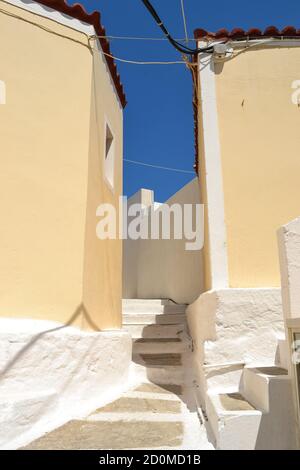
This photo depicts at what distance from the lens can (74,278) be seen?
4.62 m

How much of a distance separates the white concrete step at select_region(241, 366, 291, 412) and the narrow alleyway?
60cm

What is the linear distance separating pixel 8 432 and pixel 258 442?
7.25 feet

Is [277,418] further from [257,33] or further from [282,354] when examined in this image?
[257,33]

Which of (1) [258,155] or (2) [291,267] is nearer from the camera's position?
(2) [291,267]

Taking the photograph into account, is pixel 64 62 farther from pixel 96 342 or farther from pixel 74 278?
pixel 96 342

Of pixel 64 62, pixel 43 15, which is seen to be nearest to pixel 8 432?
pixel 64 62

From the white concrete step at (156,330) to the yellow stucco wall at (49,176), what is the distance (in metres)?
1.96

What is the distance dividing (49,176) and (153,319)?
4282 millimetres

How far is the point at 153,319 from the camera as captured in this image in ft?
25.9

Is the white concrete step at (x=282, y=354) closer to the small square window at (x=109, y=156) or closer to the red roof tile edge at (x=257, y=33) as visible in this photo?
the small square window at (x=109, y=156)

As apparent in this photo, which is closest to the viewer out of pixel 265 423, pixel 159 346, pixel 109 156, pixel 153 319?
pixel 265 423

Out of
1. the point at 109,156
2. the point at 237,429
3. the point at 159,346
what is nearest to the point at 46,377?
the point at 237,429

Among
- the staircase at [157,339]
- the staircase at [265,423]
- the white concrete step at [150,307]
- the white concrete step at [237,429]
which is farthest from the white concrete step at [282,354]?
the white concrete step at [150,307]

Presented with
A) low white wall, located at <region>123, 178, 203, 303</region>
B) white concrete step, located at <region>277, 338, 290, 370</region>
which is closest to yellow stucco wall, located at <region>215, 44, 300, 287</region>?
white concrete step, located at <region>277, 338, 290, 370</region>
